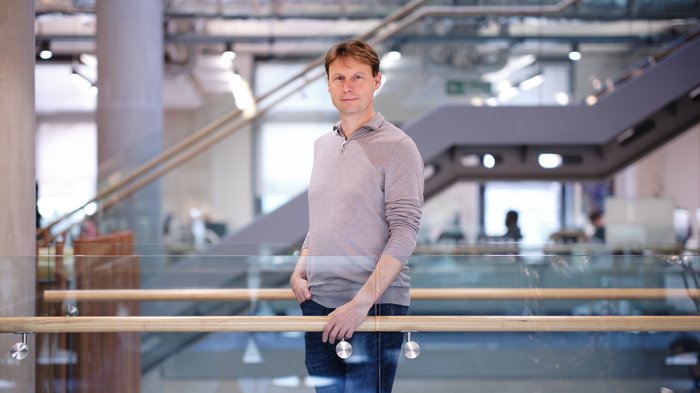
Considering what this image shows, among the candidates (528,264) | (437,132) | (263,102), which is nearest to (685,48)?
(437,132)

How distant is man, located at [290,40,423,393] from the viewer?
2.15 m

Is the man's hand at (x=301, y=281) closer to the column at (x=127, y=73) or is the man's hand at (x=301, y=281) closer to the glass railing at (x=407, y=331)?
the glass railing at (x=407, y=331)

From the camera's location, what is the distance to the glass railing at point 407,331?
2.48 m

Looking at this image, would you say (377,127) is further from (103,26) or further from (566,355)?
(103,26)

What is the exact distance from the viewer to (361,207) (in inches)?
85.6

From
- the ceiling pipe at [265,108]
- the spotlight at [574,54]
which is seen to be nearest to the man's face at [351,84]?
the ceiling pipe at [265,108]

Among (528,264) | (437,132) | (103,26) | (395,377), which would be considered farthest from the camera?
(103,26)

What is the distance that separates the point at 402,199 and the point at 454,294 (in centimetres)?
102

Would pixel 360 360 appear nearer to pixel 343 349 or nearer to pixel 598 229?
pixel 343 349

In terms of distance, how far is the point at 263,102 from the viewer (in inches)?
285

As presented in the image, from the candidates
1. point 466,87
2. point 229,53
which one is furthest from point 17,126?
point 229,53

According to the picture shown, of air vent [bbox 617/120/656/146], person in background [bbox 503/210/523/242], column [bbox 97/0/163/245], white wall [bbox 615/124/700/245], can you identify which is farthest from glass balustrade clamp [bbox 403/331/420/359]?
white wall [bbox 615/124/700/245]

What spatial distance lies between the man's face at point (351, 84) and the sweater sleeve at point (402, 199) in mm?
152

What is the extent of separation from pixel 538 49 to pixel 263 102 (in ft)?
9.18
